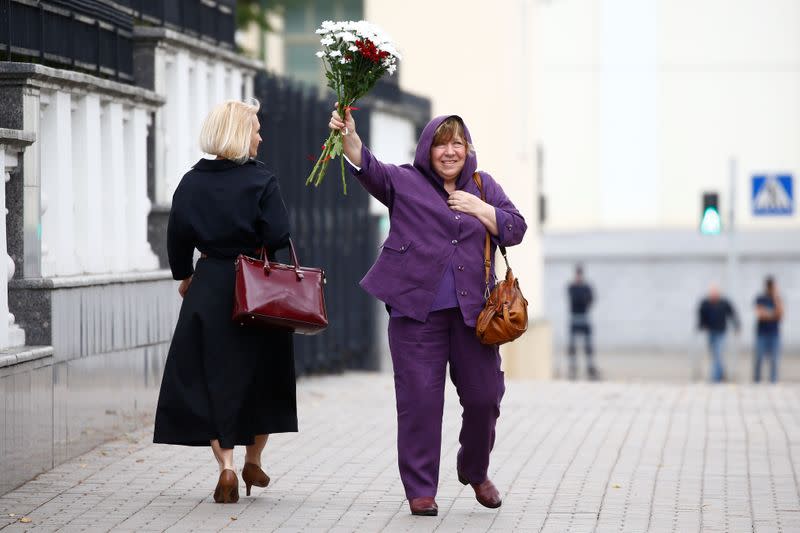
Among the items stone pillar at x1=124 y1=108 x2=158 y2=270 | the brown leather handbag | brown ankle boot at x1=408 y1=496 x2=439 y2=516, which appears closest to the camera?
the brown leather handbag

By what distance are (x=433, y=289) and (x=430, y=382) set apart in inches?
16.0

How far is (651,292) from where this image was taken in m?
32.5

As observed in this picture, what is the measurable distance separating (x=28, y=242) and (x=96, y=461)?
1.27 m

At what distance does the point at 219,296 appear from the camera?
7.75 meters

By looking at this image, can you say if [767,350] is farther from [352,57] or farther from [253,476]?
[352,57]

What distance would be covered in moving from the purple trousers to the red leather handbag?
381 millimetres

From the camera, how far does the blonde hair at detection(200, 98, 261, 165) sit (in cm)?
773

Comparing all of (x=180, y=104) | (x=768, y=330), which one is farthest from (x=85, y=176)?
(x=768, y=330)

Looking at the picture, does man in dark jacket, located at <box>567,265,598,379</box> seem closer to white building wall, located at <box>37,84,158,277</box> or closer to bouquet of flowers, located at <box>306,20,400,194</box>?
white building wall, located at <box>37,84,158,277</box>

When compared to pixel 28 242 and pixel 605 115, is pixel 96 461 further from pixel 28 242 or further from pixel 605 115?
pixel 605 115

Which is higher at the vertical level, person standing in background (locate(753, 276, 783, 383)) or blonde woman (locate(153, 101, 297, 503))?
blonde woman (locate(153, 101, 297, 503))

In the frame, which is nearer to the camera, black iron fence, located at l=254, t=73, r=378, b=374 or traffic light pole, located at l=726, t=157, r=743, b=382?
black iron fence, located at l=254, t=73, r=378, b=374

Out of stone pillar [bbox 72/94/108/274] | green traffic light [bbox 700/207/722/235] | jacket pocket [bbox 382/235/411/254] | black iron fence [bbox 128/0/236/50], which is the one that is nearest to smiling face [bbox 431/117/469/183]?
jacket pocket [bbox 382/235/411/254]

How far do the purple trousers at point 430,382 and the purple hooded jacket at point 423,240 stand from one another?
11 cm
